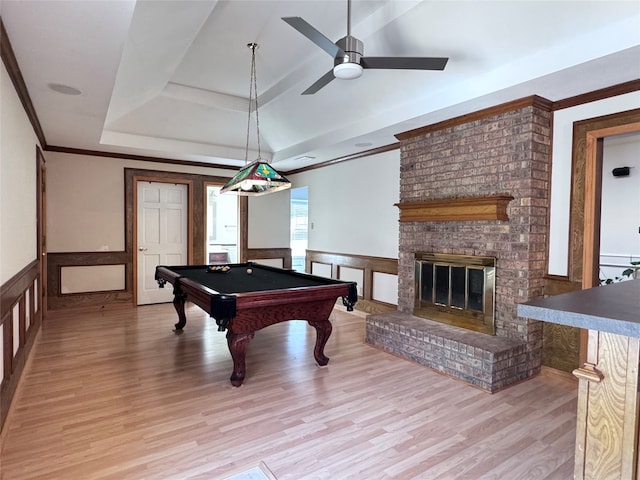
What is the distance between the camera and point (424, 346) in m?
3.59

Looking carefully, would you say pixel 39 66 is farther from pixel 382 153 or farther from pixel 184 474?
pixel 382 153

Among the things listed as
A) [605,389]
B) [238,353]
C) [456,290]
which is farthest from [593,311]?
[456,290]

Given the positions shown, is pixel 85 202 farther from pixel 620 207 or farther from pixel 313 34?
pixel 620 207

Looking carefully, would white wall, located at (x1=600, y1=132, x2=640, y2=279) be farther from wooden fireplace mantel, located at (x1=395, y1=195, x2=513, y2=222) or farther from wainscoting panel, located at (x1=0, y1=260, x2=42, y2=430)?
wainscoting panel, located at (x1=0, y1=260, x2=42, y2=430)

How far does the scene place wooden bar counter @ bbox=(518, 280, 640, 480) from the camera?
1.19 meters

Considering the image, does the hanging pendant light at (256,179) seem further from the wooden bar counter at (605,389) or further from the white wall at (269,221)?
the white wall at (269,221)

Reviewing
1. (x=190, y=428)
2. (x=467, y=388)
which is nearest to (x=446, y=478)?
(x=467, y=388)

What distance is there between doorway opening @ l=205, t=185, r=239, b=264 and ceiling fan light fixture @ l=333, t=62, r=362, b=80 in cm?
529

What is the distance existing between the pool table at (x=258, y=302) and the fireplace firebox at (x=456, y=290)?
119 centimetres

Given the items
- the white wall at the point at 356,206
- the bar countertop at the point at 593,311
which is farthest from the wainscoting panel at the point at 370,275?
the bar countertop at the point at 593,311

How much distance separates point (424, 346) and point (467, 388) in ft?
1.94

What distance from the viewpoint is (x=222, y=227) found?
24.8ft

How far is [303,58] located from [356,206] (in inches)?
96.1

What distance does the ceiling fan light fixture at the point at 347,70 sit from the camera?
234 cm
